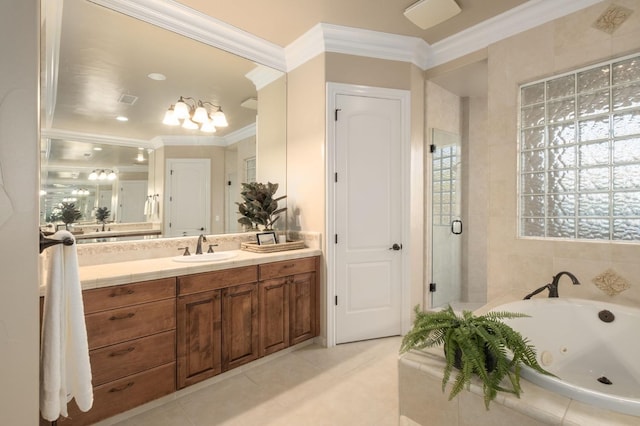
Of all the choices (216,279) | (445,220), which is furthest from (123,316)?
(445,220)

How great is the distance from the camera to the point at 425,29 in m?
2.80

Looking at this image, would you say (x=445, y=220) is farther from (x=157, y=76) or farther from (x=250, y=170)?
(x=157, y=76)

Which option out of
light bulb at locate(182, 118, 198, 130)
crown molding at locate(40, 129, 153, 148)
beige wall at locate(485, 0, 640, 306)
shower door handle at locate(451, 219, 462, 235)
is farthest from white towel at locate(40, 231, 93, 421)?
shower door handle at locate(451, 219, 462, 235)

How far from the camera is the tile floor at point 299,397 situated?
1839mm

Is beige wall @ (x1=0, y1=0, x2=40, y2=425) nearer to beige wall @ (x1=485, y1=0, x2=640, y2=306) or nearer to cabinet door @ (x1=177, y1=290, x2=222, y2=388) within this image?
cabinet door @ (x1=177, y1=290, x2=222, y2=388)

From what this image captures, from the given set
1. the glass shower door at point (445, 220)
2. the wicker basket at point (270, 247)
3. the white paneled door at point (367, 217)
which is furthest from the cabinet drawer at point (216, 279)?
the glass shower door at point (445, 220)

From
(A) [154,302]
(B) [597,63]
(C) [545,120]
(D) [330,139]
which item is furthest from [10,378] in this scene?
(B) [597,63]

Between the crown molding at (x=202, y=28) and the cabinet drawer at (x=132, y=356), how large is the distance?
223 cm

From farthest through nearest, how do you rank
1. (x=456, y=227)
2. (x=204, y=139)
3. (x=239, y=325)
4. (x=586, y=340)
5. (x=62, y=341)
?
(x=456, y=227) < (x=204, y=139) < (x=239, y=325) < (x=586, y=340) < (x=62, y=341)

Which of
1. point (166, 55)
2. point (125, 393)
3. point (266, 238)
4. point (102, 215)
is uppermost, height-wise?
point (166, 55)

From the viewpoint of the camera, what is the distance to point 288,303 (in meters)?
2.64

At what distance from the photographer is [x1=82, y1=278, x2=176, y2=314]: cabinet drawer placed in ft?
5.50

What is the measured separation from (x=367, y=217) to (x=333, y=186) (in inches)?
17.5

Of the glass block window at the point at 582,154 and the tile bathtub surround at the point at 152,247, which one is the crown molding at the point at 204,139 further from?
the glass block window at the point at 582,154
